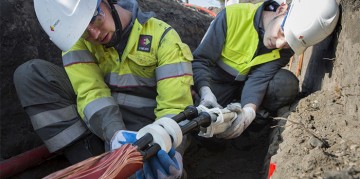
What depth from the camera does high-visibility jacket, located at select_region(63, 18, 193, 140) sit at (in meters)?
2.17

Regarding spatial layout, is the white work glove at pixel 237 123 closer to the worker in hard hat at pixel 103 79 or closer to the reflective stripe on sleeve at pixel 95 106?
the worker in hard hat at pixel 103 79

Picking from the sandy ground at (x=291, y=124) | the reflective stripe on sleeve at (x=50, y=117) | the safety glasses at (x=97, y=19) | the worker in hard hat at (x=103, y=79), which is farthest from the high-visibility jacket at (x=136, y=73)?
the sandy ground at (x=291, y=124)

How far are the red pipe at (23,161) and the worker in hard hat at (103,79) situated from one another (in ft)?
0.62

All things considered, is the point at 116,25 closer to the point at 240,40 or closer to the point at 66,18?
the point at 66,18

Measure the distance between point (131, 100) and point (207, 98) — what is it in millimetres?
525

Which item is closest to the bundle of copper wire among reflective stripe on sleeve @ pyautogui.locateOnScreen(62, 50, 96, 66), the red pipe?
reflective stripe on sleeve @ pyautogui.locateOnScreen(62, 50, 96, 66)

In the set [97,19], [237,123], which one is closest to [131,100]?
[97,19]

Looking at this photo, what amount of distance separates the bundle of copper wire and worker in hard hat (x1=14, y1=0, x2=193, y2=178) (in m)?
0.63

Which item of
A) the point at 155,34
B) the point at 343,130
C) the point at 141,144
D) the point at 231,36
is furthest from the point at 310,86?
the point at 141,144

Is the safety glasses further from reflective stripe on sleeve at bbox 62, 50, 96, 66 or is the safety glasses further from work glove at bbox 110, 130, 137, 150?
work glove at bbox 110, 130, 137, 150

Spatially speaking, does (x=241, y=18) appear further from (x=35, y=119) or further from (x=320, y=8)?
(x=35, y=119)

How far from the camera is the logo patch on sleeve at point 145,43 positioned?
2.28 metres

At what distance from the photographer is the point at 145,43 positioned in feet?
7.54

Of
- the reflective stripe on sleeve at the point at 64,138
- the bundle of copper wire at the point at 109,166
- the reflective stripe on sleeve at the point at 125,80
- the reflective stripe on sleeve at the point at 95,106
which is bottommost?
the reflective stripe on sleeve at the point at 64,138
